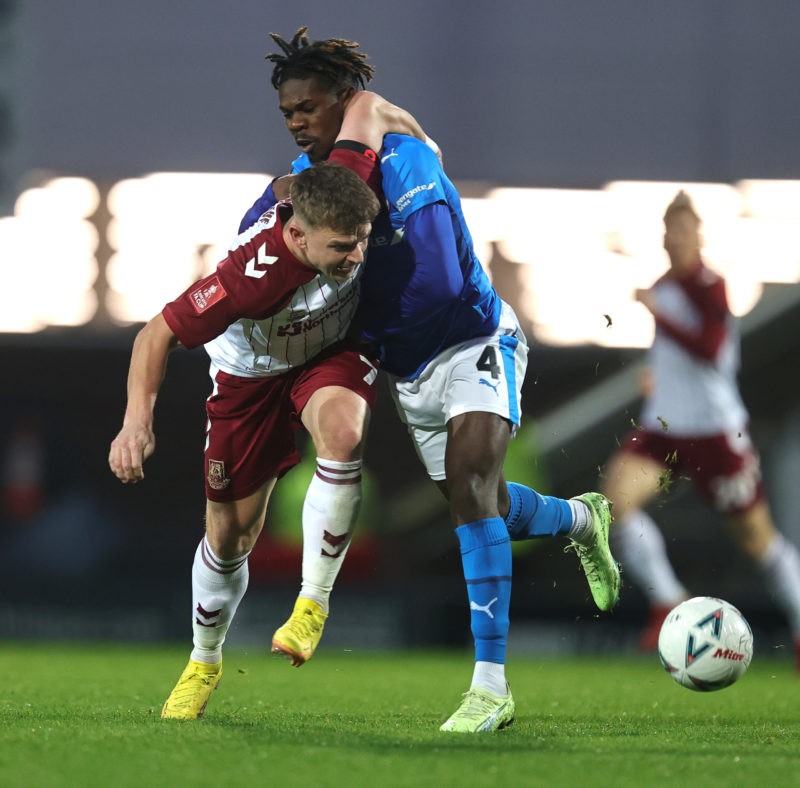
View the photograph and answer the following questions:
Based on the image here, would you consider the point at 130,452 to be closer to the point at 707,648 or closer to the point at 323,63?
the point at 323,63

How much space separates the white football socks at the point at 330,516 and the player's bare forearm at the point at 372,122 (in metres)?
0.98

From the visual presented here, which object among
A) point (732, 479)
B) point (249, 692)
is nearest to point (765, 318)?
point (732, 479)

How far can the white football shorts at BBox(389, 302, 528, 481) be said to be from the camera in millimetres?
4227

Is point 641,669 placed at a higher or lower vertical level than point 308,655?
lower

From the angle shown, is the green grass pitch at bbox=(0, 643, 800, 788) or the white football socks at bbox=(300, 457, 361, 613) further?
the white football socks at bbox=(300, 457, 361, 613)

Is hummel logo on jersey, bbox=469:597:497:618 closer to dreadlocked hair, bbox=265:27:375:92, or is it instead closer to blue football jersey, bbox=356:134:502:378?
blue football jersey, bbox=356:134:502:378

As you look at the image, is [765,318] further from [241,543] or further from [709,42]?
[241,543]

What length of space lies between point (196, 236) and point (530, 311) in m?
2.73

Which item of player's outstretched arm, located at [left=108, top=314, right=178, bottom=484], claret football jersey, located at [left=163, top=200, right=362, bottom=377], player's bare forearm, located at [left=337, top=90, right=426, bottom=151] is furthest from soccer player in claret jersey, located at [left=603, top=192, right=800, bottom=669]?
player's outstretched arm, located at [left=108, top=314, right=178, bottom=484]

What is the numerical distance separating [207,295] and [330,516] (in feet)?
2.37

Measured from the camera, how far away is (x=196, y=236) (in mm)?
11211

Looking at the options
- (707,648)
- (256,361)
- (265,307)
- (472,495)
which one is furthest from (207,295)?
(707,648)

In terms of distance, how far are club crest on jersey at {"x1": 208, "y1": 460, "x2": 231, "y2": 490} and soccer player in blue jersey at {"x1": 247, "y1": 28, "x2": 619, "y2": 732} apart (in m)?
0.60

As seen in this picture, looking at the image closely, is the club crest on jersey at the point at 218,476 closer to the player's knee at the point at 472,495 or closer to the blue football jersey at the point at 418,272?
the blue football jersey at the point at 418,272
